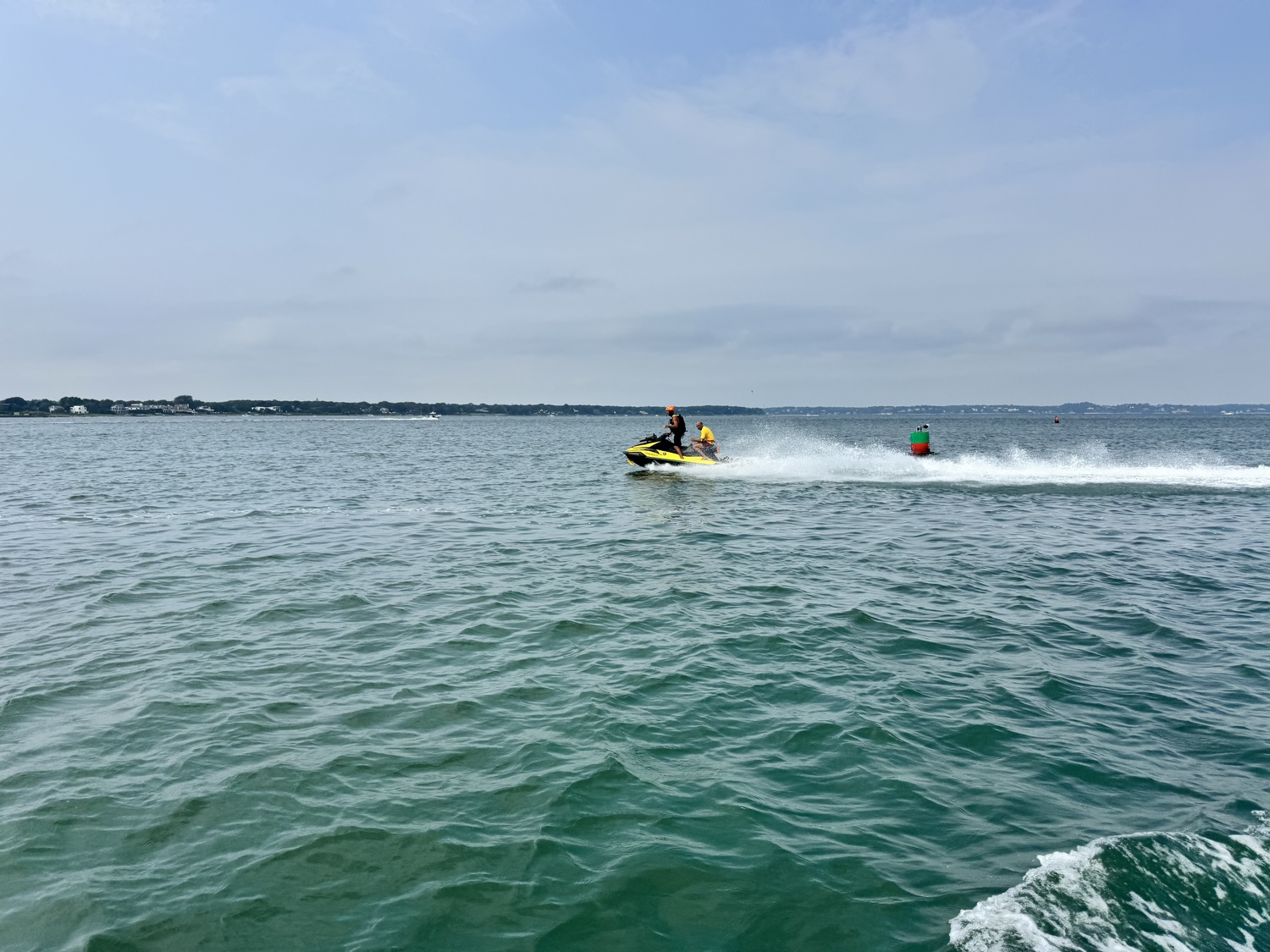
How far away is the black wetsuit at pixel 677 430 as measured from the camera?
109 feet

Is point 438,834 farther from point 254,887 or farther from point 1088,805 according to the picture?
point 1088,805

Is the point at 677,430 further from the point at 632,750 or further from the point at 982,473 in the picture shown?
the point at 632,750

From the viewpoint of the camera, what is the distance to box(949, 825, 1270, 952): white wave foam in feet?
14.9

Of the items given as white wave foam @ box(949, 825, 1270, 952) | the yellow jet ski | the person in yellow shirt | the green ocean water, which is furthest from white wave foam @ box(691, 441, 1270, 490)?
white wave foam @ box(949, 825, 1270, 952)

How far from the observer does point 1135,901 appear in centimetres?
486

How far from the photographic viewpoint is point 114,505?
24.8m

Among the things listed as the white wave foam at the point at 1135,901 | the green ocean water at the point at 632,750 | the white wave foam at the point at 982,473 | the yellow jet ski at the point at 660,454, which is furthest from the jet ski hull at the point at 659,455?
the white wave foam at the point at 1135,901

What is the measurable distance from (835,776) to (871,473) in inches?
1226

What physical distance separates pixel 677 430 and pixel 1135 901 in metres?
29.4

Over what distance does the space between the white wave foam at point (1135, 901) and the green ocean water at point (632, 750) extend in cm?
2

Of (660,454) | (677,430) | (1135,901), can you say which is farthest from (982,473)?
(1135,901)

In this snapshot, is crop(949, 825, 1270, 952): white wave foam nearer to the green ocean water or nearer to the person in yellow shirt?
the green ocean water

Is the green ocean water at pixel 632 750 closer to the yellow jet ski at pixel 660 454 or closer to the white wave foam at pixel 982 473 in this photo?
the white wave foam at pixel 982 473

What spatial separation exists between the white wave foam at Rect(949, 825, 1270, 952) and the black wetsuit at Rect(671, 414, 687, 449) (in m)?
28.1
